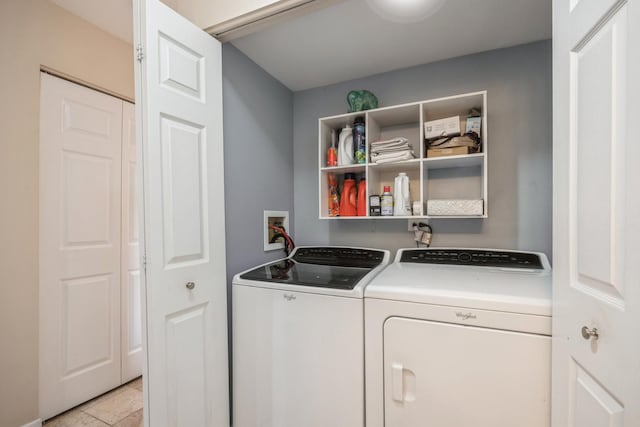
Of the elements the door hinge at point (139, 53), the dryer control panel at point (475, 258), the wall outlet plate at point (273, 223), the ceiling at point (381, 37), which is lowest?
the dryer control panel at point (475, 258)

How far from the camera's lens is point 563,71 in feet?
2.88

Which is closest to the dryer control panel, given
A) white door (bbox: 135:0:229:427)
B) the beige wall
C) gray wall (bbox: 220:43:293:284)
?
gray wall (bbox: 220:43:293:284)

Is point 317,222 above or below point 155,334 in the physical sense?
above

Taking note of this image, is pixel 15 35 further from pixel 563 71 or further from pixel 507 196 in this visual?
pixel 507 196

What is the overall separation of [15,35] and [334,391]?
2.57 metres

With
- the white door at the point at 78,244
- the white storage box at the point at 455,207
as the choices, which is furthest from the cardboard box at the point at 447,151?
the white door at the point at 78,244

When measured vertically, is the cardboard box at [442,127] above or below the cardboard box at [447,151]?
above

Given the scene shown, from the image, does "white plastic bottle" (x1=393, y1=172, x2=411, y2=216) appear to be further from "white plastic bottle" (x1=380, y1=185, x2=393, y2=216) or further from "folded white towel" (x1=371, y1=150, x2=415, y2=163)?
"folded white towel" (x1=371, y1=150, x2=415, y2=163)

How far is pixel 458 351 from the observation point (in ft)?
3.80

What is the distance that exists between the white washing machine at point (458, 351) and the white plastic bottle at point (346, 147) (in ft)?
3.11

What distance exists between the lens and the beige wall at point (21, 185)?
1.56 metres

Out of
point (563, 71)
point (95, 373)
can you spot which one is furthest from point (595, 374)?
point (95, 373)

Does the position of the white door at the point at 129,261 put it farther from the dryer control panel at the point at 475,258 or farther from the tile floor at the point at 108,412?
the dryer control panel at the point at 475,258

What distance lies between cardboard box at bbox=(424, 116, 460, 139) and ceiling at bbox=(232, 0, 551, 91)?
1.67ft
